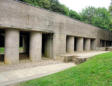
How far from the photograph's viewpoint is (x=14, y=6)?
8.73m

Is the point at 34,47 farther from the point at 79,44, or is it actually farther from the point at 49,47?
the point at 79,44

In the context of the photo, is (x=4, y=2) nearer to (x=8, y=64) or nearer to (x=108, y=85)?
(x=8, y=64)

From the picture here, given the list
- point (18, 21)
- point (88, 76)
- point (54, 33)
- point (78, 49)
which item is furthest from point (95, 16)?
point (88, 76)

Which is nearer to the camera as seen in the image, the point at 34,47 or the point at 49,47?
the point at 34,47

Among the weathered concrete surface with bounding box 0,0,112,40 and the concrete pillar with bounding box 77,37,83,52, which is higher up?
the weathered concrete surface with bounding box 0,0,112,40

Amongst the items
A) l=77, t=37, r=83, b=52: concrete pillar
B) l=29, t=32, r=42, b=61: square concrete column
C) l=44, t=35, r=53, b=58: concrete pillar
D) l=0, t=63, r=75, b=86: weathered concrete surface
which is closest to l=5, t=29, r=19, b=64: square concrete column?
l=29, t=32, r=42, b=61: square concrete column

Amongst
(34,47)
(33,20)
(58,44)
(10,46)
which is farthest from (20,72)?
(58,44)

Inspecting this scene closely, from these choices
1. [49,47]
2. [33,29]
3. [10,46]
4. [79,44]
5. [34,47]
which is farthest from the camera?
[79,44]

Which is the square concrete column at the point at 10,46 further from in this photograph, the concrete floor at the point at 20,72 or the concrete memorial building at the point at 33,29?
the concrete floor at the point at 20,72

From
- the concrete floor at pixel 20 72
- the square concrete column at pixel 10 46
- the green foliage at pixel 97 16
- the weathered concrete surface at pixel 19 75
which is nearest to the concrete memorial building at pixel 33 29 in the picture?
the square concrete column at pixel 10 46

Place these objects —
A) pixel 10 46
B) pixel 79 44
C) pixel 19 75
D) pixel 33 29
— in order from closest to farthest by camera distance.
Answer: pixel 19 75 → pixel 10 46 → pixel 33 29 → pixel 79 44

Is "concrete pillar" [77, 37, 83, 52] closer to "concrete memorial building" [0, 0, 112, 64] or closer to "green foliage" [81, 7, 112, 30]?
"concrete memorial building" [0, 0, 112, 64]

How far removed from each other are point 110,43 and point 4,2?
88.7 feet

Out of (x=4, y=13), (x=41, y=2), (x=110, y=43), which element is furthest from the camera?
(x=110, y=43)
